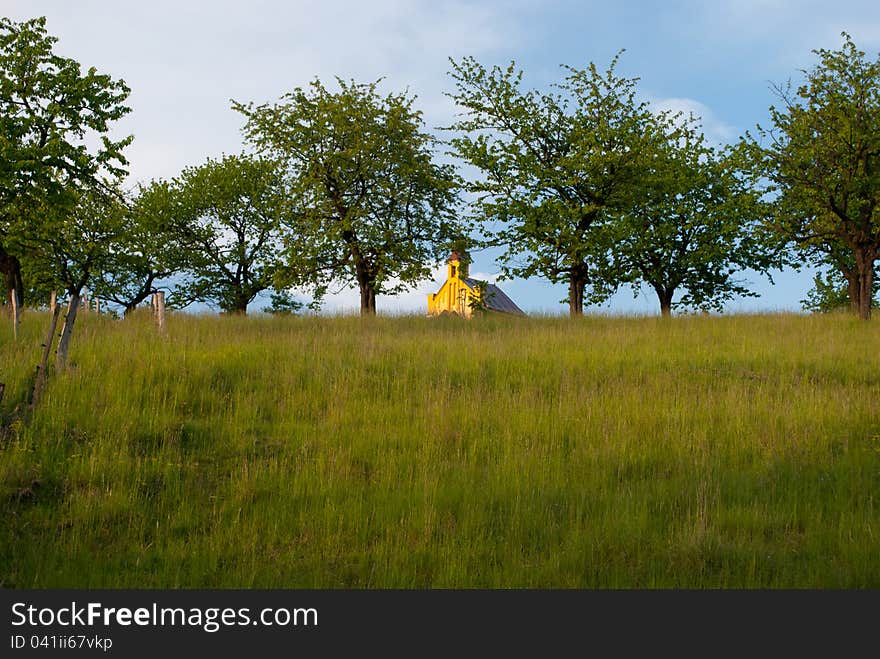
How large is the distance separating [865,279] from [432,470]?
80.4ft

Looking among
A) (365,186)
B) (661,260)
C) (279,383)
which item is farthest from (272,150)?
(279,383)

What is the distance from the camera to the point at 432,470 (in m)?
9.55

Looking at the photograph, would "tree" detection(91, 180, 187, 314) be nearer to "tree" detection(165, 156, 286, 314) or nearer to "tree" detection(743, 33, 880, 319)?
"tree" detection(165, 156, 286, 314)

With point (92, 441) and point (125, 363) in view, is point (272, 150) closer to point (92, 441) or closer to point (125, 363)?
point (125, 363)

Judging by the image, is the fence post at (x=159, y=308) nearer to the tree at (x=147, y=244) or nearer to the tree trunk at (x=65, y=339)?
the tree trunk at (x=65, y=339)

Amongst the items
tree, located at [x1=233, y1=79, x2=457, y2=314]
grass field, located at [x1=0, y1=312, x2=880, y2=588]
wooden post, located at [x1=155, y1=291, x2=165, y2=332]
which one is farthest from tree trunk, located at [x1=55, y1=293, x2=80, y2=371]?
tree, located at [x1=233, y1=79, x2=457, y2=314]

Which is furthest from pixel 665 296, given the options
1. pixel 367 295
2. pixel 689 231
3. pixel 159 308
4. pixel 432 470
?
pixel 432 470

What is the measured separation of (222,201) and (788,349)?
113ft

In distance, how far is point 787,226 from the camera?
94.9 feet

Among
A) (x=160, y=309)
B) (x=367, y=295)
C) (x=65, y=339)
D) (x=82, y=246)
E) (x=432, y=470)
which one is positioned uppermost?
(x=82, y=246)

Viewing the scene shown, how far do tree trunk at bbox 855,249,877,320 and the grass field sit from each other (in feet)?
39.1

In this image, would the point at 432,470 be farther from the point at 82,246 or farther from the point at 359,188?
the point at 82,246

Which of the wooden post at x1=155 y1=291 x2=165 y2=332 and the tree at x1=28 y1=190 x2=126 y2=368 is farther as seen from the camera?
the tree at x1=28 y1=190 x2=126 y2=368

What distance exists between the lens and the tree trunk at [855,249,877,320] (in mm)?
27375
